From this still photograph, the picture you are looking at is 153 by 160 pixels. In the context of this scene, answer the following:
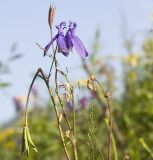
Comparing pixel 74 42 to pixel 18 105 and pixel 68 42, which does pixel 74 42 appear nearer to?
pixel 68 42

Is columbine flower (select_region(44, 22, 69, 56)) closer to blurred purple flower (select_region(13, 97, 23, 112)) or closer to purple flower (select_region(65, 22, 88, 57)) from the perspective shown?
purple flower (select_region(65, 22, 88, 57))

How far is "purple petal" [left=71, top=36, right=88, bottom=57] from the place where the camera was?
1.84m

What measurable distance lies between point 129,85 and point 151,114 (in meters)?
1.34

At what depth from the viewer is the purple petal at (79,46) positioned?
1840mm

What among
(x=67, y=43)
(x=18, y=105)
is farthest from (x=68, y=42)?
(x=18, y=105)

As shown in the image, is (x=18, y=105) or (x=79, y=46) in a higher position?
(x=79, y=46)

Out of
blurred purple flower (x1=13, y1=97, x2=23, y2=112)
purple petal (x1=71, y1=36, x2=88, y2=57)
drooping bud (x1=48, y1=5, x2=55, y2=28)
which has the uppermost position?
drooping bud (x1=48, y1=5, x2=55, y2=28)

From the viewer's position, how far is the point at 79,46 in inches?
73.6

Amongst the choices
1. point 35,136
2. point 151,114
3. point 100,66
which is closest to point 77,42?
point 151,114

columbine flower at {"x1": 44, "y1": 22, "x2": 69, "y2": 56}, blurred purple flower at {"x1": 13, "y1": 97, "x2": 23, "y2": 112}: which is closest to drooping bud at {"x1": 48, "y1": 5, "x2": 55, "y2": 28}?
columbine flower at {"x1": 44, "y1": 22, "x2": 69, "y2": 56}

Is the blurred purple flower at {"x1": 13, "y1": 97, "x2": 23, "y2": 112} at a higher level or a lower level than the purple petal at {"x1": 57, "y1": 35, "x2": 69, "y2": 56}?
lower

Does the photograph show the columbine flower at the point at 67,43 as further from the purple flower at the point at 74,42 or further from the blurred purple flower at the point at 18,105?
the blurred purple flower at the point at 18,105

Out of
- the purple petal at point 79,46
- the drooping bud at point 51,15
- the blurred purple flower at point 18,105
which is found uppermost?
the drooping bud at point 51,15

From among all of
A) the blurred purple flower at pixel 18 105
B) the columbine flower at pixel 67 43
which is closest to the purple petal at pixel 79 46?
the columbine flower at pixel 67 43
